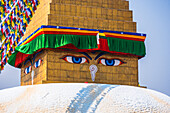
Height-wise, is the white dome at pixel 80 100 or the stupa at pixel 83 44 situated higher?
the stupa at pixel 83 44

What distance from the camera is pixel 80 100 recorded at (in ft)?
12.0

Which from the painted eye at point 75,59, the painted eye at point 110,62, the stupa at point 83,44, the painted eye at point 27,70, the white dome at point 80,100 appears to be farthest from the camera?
the painted eye at point 27,70

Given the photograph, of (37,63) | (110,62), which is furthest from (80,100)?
(37,63)

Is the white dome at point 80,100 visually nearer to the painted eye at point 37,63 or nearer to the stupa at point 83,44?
the stupa at point 83,44

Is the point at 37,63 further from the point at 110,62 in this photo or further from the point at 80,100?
the point at 80,100

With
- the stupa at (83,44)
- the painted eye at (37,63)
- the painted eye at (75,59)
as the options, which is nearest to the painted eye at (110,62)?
the stupa at (83,44)

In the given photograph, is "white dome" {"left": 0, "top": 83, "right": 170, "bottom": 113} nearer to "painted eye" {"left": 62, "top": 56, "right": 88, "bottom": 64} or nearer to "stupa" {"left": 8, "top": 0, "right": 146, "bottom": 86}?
"stupa" {"left": 8, "top": 0, "right": 146, "bottom": 86}

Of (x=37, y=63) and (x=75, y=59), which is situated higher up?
(x=75, y=59)

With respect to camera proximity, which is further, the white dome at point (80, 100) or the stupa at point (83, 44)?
the stupa at point (83, 44)

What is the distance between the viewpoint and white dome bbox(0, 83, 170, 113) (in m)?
3.54

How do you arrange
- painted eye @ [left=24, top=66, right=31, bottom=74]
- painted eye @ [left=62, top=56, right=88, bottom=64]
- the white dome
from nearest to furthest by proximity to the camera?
the white dome, painted eye @ [left=62, top=56, right=88, bottom=64], painted eye @ [left=24, top=66, right=31, bottom=74]

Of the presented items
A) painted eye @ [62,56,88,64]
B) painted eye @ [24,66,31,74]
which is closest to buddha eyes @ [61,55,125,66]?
painted eye @ [62,56,88,64]

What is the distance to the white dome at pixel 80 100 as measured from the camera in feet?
11.6

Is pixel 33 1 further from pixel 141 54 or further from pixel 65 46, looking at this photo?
pixel 141 54
